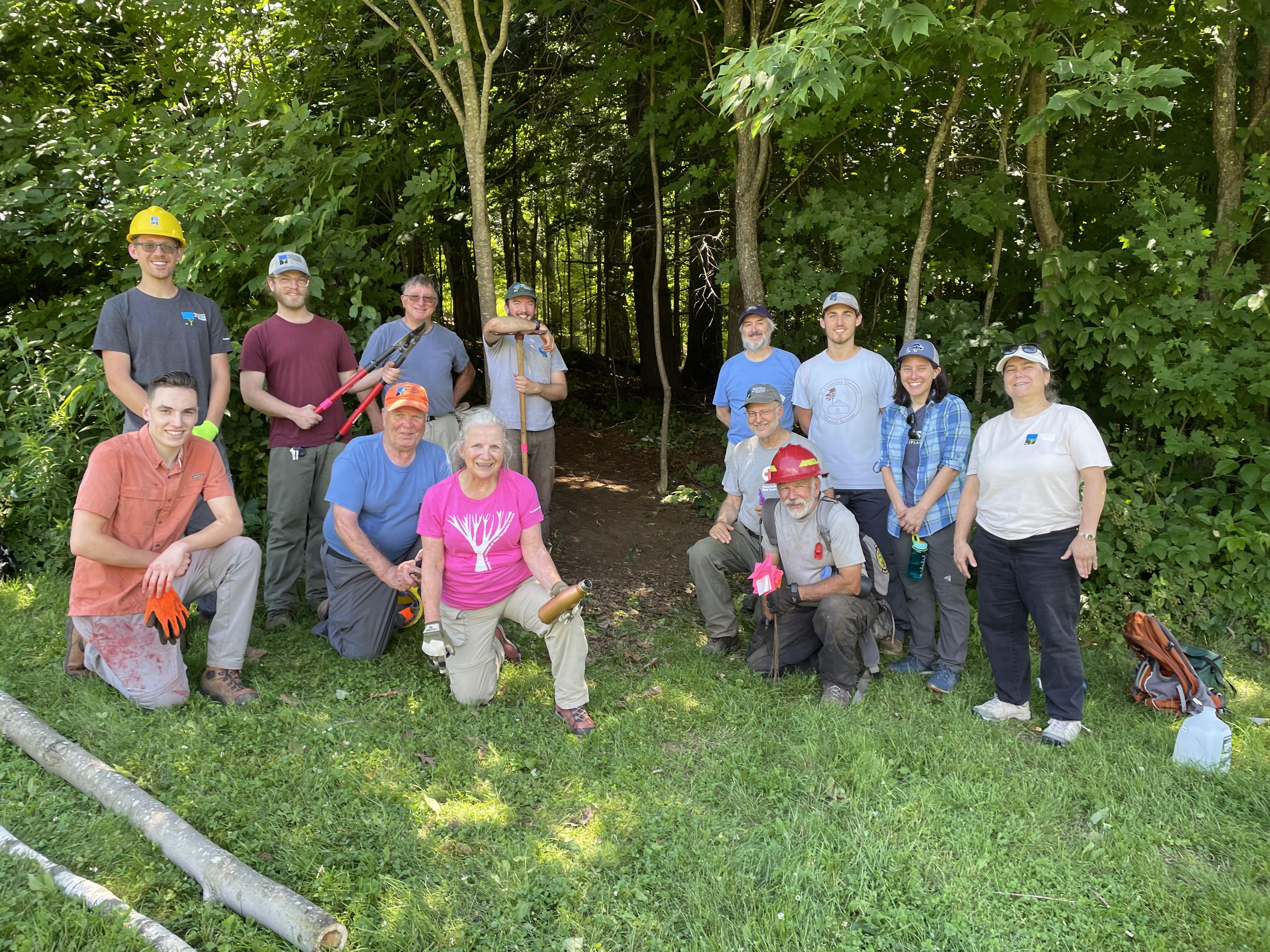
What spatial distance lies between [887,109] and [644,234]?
4.88 metres

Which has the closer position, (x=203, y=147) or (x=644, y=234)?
(x=203, y=147)

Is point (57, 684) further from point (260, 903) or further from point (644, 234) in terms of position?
point (644, 234)

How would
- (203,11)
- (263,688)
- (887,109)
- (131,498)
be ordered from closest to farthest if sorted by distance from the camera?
(131,498), (263,688), (203,11), (887,109)

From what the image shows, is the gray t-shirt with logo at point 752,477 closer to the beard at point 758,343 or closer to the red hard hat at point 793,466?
the red hard hat at point 793,466

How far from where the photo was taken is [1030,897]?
2957 millimetres

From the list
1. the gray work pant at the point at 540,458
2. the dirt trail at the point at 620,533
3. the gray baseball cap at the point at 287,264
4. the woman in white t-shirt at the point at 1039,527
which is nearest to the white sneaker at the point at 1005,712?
the woman in white t-shirt at the point at 1039,527

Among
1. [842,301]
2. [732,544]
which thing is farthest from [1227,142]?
[732,544]

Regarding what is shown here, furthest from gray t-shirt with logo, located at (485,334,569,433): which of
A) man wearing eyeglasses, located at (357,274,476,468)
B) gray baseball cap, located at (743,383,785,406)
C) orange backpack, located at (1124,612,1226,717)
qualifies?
orange backpack, located at (1124,612,1226,717)

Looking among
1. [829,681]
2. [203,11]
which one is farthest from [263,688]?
[203,11]

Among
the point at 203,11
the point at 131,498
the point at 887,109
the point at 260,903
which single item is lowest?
the point at 260,903

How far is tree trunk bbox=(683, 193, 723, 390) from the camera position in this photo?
10.7 m

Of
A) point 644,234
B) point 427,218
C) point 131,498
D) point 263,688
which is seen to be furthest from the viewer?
point 644,234

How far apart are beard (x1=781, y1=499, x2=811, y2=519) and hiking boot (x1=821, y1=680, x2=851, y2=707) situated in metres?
0.89

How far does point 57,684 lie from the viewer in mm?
4184
